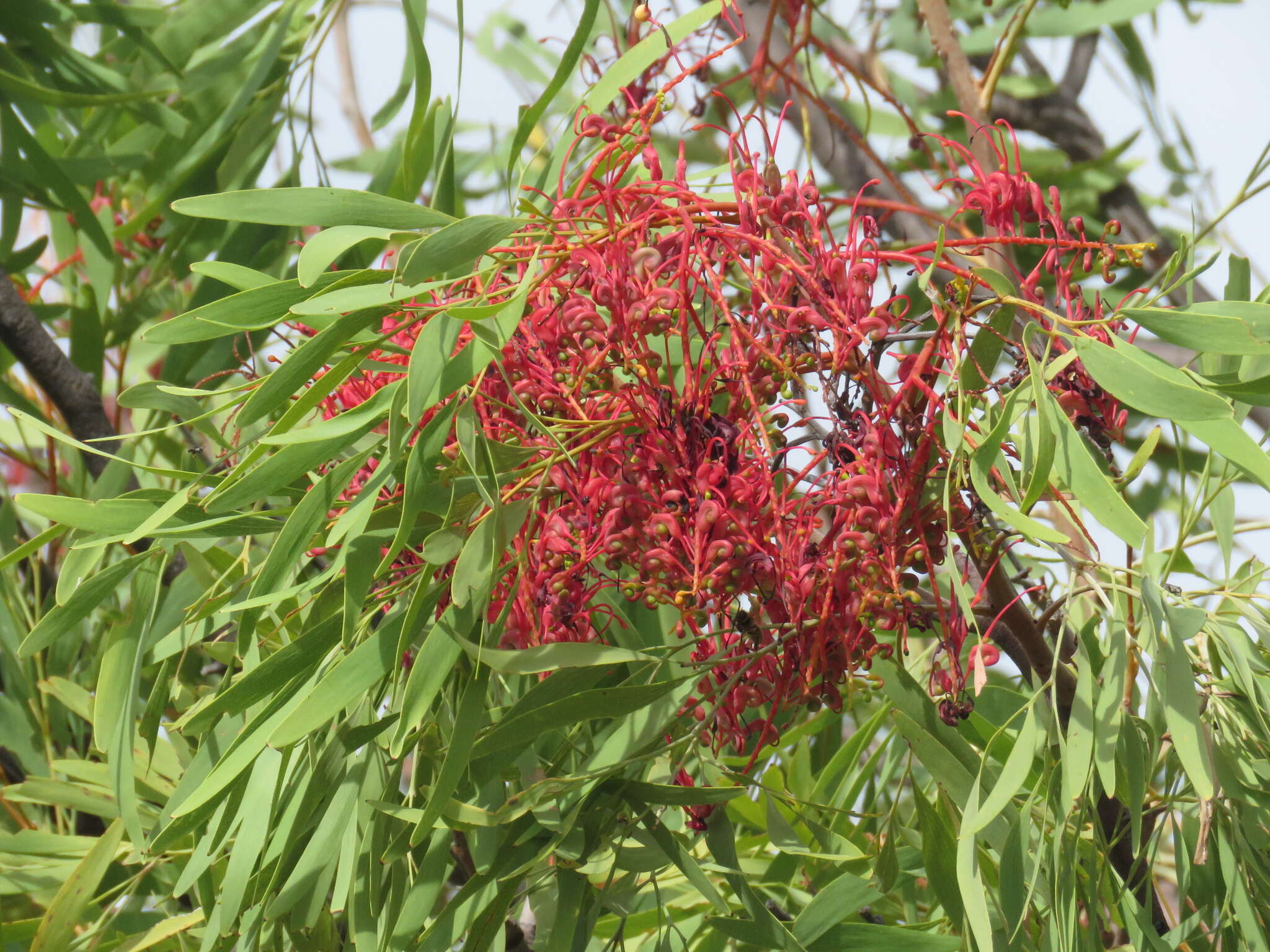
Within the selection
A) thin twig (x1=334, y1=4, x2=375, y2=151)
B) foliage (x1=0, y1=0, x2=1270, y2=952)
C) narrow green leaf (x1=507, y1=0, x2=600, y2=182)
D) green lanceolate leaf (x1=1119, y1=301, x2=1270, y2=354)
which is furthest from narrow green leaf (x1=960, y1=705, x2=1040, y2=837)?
thin twig (x1=334, y1=4, x2=375, y2=151)

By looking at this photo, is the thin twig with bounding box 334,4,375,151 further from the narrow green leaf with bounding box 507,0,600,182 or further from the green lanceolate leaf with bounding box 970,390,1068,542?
the green lanceolate leaf with bounding box 970,390,1068,542

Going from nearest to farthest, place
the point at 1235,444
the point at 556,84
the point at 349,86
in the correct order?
the point at 1235,444
the point at 556,84
the point at 349,86

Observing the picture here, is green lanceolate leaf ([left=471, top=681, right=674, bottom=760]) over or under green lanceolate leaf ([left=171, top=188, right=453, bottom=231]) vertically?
under

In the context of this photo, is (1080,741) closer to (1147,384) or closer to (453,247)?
(1147,384)

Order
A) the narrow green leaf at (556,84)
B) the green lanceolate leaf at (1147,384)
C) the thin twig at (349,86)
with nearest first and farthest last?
the green lanceolate leaf at (1147,384) < the narrow green leaf at (556,84) < the thin twig at (349,86)

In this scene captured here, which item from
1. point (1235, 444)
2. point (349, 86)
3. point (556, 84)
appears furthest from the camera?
point (349, 86)

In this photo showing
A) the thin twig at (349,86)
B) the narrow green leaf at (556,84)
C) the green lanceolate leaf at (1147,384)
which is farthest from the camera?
the thin twig at (349,86)

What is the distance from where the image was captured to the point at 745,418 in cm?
35

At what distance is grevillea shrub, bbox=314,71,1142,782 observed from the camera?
1.05 ft

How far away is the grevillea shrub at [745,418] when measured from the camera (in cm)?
32

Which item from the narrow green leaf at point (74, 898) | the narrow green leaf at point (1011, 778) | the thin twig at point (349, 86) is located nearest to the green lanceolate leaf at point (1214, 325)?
the narrow green leaf at point (1011, 778)

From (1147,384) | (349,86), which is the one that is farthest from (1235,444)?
(349,86)

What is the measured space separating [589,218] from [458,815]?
0.17m

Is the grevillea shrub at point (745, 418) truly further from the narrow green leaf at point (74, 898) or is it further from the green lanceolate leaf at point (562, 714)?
the narrow green leaf at point (74, 898)
